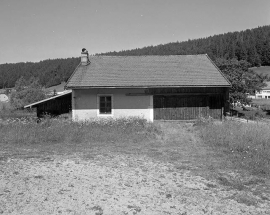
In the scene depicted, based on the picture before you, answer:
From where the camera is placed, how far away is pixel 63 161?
7609mm

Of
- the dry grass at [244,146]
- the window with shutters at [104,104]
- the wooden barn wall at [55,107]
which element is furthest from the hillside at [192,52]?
the dry grass at [244,146]

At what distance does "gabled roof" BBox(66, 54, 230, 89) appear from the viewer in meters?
16.6

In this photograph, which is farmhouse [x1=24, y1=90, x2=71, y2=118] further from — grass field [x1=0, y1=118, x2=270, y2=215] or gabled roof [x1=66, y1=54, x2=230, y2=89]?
grass field [x1=0, y1=118, x2=270, y2=215]

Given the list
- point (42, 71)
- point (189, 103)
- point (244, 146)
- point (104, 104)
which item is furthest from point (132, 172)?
point (42, 71)

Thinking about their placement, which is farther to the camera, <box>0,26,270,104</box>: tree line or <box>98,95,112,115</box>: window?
<box>0,26,270,104</box>: tree line

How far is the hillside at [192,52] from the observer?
3435 inches

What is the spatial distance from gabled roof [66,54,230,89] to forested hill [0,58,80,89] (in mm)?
81224

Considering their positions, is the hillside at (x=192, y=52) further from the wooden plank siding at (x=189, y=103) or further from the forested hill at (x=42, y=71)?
the wooden plank siding at (x=189, y=103)

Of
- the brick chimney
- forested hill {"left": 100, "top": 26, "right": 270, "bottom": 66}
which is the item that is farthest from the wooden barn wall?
forested hill {"left": 100, "top": 26, "right": 270, "bottom": 66}

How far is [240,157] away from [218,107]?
9.68 metres

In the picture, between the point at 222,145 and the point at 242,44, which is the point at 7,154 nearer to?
the point at 222,145

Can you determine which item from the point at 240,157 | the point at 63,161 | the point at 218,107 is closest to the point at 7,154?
the point at 63,161

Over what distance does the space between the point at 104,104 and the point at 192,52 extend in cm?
7352

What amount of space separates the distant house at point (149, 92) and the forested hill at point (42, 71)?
8297 cm
